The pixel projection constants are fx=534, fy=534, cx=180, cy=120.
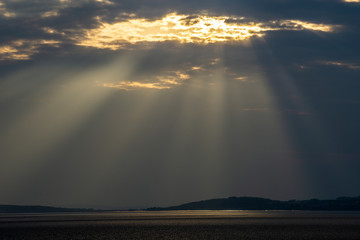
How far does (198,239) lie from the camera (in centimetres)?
8581

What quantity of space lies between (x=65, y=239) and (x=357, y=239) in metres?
45.8

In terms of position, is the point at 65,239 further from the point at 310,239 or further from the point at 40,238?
the point at 310,239

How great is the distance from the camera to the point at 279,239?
85.2 m

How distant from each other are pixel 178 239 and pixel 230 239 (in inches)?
332

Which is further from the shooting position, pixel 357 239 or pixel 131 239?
pixel 131 239

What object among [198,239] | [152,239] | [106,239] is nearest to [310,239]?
[198,239]

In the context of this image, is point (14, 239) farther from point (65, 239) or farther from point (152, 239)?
point (152, 239)

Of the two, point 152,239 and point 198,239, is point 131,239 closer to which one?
point 152,239

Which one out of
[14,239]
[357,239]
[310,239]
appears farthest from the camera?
[14,239]

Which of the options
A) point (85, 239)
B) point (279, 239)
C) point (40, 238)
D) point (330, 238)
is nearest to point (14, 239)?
point (40, 238)

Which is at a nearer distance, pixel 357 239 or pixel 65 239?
pixel 357 239

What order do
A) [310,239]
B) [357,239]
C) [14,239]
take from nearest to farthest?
[357,239], [310,239], [14,239]

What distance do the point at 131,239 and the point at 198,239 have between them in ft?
36.5

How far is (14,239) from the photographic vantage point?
90.1 metres
